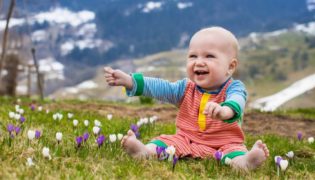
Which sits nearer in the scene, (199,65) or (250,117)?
(199,65)

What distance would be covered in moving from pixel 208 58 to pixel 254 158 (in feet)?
4.34

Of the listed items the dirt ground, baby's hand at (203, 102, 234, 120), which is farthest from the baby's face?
the dirt ground

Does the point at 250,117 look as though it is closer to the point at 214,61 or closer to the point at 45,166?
the point at 214,61

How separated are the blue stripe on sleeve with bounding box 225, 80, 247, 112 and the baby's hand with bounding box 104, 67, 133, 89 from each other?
3.69 ft

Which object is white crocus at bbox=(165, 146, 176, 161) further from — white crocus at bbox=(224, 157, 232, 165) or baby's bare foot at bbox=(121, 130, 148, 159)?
white crocus at bbox=(224, 157, 232, 165)

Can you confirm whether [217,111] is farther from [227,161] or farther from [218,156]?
[227,161]

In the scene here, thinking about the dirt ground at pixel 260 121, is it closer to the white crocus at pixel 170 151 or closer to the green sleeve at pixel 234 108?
the green sleeve at pixel 234 108

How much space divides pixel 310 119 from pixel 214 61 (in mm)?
8082

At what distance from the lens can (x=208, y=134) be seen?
6.07 meters

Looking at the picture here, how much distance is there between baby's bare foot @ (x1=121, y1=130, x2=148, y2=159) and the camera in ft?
17.8

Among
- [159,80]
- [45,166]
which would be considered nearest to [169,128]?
[159,80]

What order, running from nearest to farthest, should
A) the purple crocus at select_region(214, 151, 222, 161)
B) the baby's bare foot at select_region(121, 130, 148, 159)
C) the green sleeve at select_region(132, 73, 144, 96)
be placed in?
the purple crocus at select_region(214, 151, 222, 161), the baby's bare foot at select_region(121, 130, 148, 159), the green sleeve at select_region(132, 73, 144, 96)

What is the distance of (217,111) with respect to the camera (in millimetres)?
4914

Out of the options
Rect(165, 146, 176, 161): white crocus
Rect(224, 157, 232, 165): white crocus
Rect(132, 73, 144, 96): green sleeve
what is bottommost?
Rect(224, 157, 232, 165): white crocus
